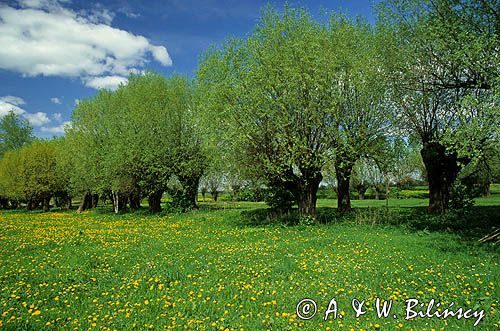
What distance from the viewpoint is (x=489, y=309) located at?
7.33 m

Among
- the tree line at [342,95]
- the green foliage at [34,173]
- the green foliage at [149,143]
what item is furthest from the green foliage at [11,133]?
the tree line at [342,95]

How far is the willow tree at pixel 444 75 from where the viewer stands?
14.8 meters

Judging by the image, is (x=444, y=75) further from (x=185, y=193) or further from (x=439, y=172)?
(x=185, y=193)

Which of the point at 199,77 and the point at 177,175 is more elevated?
the point at 199,77

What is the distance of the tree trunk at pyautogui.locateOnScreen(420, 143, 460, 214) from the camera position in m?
22.6

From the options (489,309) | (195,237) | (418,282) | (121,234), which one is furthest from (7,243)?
(489,309)

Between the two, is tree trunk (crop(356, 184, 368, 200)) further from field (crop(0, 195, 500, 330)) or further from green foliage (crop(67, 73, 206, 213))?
field (crop(0, 195, 500, 330))

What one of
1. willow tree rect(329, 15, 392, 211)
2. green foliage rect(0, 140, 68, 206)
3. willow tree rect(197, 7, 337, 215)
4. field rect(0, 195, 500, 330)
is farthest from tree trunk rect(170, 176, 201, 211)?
green foliage rect(0, 140, 68, 206)

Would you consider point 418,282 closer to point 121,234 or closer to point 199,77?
point 121,234

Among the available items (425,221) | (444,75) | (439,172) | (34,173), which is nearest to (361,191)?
(439,172)

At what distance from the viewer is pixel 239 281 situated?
9.34 metres

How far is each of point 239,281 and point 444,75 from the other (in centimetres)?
1692

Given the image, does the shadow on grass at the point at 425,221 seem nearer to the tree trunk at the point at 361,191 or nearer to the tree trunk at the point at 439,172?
the tree trunk at the point at 439,172

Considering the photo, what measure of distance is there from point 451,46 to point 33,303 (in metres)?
19.5
